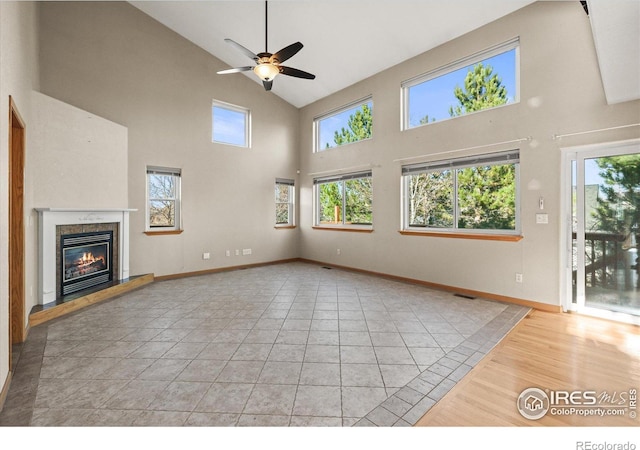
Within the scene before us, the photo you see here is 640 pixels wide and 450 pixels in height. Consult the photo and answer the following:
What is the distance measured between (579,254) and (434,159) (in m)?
2.23

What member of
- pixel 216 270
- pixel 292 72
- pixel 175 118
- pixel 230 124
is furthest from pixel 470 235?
pixel 175 118

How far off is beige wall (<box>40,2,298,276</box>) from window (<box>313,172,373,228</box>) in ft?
3.27

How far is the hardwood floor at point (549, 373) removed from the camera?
167 cm

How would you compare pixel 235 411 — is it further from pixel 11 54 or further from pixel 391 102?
pixel 391 102

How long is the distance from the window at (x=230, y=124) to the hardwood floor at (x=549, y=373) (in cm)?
566

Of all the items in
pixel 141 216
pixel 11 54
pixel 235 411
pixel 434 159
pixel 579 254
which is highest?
pixel 11 54

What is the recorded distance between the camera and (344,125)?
620 cm

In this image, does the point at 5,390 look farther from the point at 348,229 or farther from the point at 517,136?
the point at 517,136

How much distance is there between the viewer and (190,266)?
17.9 feet

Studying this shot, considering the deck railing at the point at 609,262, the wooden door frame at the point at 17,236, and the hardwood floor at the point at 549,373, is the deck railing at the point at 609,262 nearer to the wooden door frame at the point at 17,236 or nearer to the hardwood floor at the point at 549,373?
the hardwood floor at the point at 549,373

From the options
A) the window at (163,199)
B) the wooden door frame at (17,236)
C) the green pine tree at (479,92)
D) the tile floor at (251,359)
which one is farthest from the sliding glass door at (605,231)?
the window at (163,199)

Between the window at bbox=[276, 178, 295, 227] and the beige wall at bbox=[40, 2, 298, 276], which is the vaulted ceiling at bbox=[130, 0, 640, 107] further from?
the window at bbox=[276, 178, 295, 227]

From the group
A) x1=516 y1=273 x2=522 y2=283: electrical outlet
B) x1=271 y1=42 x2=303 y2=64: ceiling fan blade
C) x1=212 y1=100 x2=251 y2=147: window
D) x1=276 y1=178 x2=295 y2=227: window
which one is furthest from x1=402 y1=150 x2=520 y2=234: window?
x1=212 y1=100 x2=251 y2=147: window

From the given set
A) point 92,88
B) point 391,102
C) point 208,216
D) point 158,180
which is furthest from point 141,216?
point 391,102
